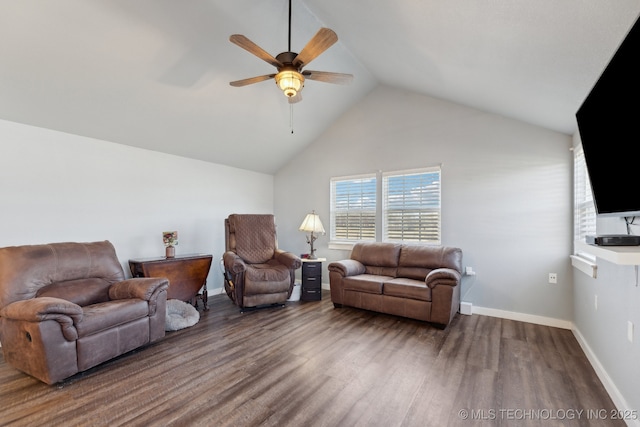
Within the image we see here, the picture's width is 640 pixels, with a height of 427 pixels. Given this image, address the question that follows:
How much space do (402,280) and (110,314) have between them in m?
3.05

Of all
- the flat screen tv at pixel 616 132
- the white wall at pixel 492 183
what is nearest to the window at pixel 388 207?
the white wall at pixel 492 183

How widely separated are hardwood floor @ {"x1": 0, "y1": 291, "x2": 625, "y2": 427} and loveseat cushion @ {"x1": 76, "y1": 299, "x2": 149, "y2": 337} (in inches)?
13.5

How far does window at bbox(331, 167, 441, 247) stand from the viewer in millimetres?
4203

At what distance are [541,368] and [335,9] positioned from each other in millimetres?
3629

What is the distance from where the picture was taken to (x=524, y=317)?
3.47 m

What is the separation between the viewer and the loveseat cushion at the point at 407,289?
3273 millimetres

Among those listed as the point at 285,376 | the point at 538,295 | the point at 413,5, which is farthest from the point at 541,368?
the point at 413,5

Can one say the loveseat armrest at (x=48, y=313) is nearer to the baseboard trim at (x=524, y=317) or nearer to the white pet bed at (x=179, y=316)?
the white pet bed at (x=179, y=316)

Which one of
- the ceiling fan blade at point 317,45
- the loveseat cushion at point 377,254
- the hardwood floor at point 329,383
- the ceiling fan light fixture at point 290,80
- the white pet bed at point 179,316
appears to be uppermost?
the ceiling fan blade at point 317,45

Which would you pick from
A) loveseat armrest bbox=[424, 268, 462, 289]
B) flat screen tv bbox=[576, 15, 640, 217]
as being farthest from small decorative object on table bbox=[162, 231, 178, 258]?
flat screen tv bbox=[576, 15, 640, 217]

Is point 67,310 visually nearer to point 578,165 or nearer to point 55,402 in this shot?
point 55,402

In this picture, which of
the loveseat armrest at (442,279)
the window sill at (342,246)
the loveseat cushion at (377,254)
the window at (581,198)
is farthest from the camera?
the window sill at (342,246)

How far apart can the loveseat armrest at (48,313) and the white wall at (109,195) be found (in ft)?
3.79

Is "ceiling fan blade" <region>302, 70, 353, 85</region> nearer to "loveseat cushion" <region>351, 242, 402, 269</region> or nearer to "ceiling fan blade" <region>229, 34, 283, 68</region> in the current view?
"ceiling fan blade" <region>229, 34, 283, 68</region>
